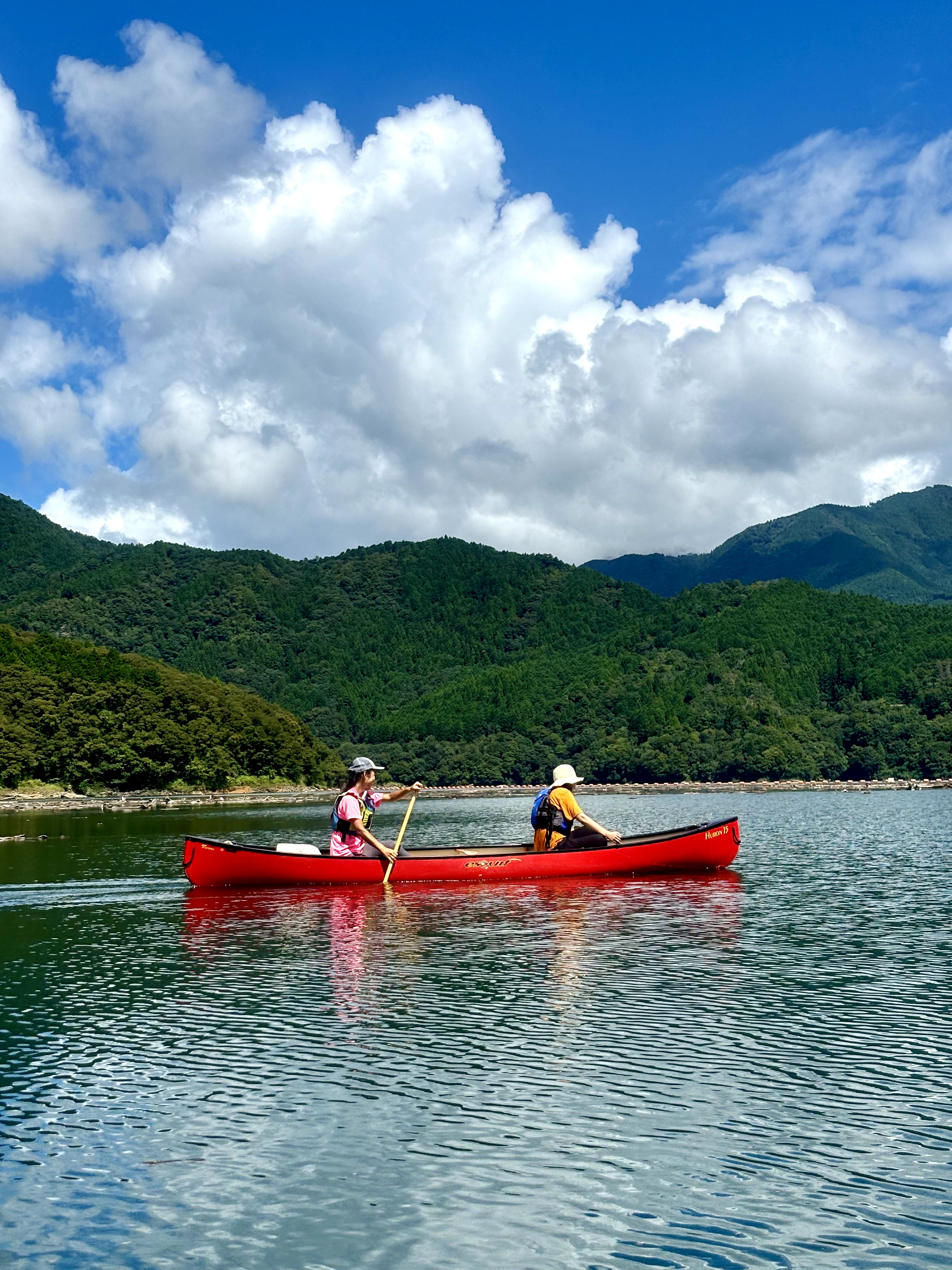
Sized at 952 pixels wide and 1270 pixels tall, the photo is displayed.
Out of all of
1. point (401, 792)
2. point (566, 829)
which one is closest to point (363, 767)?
point (401, 792)

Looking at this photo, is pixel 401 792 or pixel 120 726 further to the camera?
pixel 120 726

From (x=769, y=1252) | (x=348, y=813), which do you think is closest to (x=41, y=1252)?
(x=769, y=1252)

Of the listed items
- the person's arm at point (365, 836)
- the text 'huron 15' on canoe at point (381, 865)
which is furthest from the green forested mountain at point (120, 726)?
the person's arm at point (365, 836)

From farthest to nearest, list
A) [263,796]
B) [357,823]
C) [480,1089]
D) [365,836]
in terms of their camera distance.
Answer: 1. [263,796]
2. [365,836]
3. [357,823]
4. [480,1089]

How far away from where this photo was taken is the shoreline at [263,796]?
101875 millimetres

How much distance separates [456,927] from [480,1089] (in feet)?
39.4

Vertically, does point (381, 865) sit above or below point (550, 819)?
below

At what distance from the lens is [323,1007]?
16.7 m

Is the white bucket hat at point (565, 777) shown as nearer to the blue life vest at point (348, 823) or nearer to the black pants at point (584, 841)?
the black pants at point (584, 841)

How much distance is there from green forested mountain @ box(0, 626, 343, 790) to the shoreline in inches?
122

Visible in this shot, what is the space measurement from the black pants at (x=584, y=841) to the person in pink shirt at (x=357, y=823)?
14.6 feet

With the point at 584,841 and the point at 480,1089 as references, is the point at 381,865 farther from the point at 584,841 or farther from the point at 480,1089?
the point at 480,1089

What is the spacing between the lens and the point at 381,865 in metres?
30.4

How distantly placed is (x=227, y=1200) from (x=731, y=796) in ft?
506
